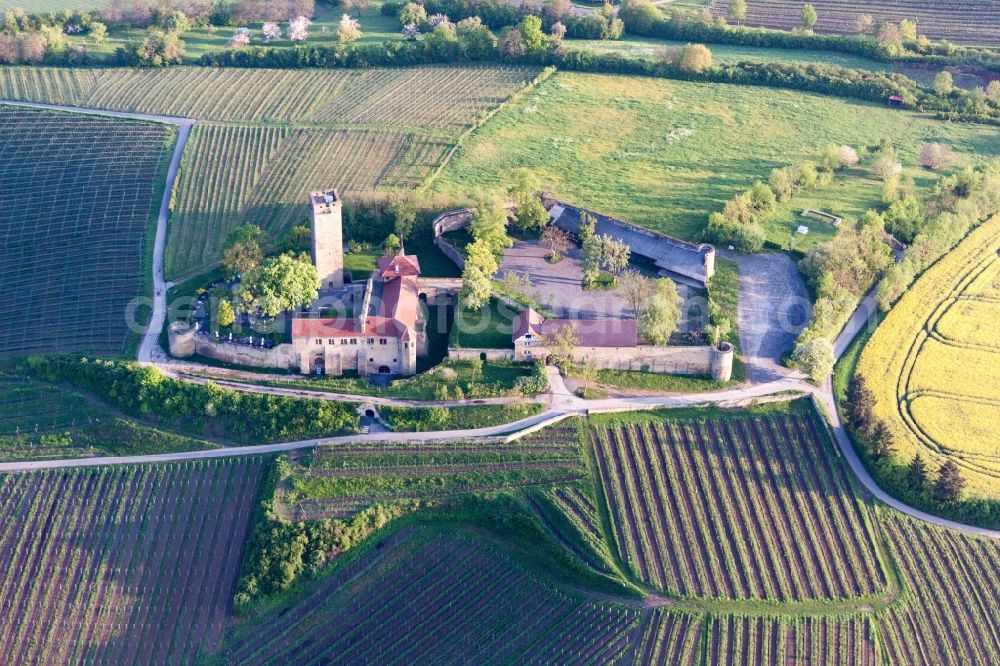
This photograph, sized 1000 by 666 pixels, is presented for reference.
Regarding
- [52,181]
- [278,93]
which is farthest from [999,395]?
[52,181]

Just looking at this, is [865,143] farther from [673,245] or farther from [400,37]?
[400,37]

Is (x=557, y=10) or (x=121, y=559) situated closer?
(x=121, y=559)

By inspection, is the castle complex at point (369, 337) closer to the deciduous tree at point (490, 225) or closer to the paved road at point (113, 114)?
the deciduous tree at point (490, 225)

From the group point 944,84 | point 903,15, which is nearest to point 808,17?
point 903,15

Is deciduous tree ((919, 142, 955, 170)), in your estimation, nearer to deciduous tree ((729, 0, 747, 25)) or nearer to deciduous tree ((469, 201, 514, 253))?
deciduous tree ((729, 0, 747, 25))

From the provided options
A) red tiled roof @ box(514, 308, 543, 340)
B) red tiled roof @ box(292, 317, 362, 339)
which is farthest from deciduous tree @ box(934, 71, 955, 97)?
red tiled roof @ box(292, 317, 362, 339)

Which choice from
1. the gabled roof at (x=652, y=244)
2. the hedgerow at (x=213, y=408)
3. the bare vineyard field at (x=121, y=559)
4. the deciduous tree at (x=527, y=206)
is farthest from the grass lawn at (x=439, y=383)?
the deciduous tree at (x=527, y=206)

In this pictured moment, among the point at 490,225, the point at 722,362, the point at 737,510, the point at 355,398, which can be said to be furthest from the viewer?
the point at 490,225

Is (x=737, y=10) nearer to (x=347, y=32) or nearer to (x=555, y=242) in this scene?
(x=347, y=32)
